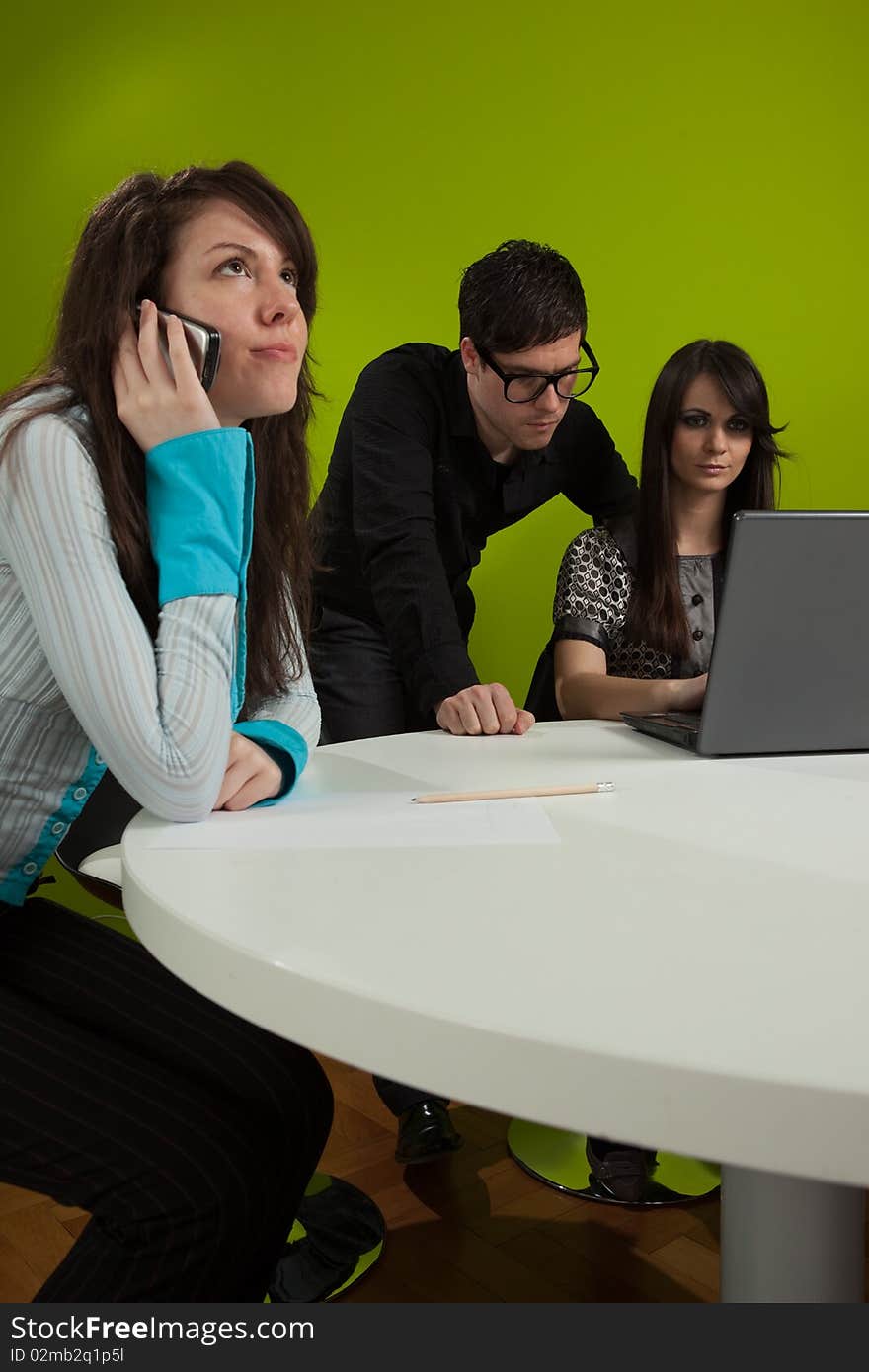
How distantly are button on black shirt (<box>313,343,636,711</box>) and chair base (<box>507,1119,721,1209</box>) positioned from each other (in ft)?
2.52

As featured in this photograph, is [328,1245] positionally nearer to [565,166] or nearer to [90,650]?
[90,650]

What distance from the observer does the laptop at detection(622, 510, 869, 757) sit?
1113 mm

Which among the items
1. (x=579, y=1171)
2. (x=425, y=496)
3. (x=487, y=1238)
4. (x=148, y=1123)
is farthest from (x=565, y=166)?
(x=148, y=1123)

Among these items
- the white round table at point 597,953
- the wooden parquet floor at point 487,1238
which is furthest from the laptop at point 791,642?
the wooden parquet floor at point 487,1238

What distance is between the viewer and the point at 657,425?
6.93ft

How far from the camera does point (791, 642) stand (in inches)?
45.6

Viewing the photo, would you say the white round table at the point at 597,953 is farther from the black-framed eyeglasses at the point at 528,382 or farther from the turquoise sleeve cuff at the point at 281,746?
the black-framed eyeglasses at the point at 528,382

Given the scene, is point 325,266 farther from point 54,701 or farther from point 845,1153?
point 845,1153

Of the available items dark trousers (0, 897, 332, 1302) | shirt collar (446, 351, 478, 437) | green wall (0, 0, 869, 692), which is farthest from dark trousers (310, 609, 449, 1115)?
dark trousers (0, 897, 332, 1302)

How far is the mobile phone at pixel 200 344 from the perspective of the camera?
3.51 ft

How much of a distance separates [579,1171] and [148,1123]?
3.76 feet

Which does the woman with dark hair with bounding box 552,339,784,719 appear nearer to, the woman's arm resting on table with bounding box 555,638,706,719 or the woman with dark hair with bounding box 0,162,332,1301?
the woman's arm resting on table with bounding box 555,638,706,719

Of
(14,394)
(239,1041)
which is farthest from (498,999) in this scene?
(14,394)

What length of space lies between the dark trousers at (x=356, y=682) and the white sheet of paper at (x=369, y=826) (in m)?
1.10
